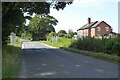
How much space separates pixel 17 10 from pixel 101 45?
1119 centimetres

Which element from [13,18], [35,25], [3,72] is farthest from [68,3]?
[35,25]

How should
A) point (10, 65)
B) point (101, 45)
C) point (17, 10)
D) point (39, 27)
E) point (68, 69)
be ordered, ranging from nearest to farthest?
point (68, 69), point (10, 65), point (17, 10), point (101, 45), point (39, 27)

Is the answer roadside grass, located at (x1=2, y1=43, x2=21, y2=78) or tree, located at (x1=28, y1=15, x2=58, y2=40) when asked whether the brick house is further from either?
roadside grass, located at (x1=2, y1=43, x2=21, y2=78)

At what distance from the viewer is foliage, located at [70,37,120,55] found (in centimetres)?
3125

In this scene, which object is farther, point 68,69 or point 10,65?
point 10,65

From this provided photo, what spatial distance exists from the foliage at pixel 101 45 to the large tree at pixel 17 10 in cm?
575

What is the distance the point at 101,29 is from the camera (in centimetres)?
10994

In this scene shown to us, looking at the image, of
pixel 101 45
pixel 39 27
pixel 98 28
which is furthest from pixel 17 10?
pixel 39 27

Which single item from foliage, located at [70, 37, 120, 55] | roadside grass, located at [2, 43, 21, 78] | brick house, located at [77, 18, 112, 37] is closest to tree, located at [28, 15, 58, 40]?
brick house, located at [77, 18, 112, 37]

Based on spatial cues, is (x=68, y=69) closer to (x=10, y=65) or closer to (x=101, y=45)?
(x=10, y=65)

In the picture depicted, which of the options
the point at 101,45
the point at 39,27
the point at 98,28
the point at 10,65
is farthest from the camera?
the point at 39,27

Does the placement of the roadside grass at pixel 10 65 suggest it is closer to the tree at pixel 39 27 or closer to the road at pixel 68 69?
the road at pixel 68 69

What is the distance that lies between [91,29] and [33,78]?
332ft

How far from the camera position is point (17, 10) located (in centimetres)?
2977
